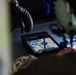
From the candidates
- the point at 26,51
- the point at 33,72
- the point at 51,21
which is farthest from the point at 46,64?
the point at 51,21

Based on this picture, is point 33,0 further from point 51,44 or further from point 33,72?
Result: point 33,72

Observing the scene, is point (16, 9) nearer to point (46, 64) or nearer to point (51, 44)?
point (51, 44)

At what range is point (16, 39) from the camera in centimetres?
125

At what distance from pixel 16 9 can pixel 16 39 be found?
0.96ft

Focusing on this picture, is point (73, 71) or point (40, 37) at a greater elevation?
point (73, 71)

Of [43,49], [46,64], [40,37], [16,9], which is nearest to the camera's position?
[46,64]

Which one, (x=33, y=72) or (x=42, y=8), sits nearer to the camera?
(x=33, y=72)

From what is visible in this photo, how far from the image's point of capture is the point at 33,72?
45 centimetres

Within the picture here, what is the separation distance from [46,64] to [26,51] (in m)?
0.69

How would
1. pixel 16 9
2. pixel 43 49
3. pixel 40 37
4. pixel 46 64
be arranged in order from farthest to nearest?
pixel 40 37
pixel 43 49
pixel 16 9
pixel 46 64

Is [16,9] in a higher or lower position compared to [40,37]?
higher

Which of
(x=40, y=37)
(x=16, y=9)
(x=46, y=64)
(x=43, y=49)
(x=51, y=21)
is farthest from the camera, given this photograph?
(x=51, y=21)

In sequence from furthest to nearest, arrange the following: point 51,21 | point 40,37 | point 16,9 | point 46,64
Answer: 1. point 51,21
2. point 40,37
3. point 16,9
4. point 46,64

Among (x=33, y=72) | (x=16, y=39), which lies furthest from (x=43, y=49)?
(x=33, y=72)
